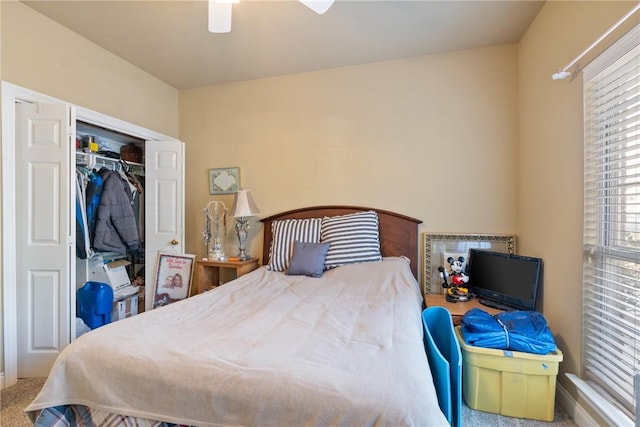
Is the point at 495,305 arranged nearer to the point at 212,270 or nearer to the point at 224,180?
the point at 212,270

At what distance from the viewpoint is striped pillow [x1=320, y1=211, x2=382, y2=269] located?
2.38 meters

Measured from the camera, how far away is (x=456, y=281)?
2.31 metres

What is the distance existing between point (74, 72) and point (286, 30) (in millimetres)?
1790

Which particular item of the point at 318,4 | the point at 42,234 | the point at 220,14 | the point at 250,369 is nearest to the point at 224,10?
the point at 220,14

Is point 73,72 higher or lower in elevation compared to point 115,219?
higher

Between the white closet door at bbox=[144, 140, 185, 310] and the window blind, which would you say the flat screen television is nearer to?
the window blind

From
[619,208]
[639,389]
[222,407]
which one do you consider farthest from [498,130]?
[222,407]

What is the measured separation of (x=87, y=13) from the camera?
211cm

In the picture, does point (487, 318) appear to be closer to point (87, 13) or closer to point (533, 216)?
point (533, 216)

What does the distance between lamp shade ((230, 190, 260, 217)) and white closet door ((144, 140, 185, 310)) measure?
68 centimetres

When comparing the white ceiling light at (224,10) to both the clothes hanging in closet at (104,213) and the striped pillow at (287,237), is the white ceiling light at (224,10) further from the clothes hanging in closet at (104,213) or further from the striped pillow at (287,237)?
the clothes hanging in closet at (104,213)

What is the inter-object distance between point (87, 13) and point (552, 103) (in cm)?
333

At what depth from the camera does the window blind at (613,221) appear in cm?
128

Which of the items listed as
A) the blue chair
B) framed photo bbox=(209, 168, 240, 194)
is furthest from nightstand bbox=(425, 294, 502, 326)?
framed photo bbox=(209, 168, 240, 194)
